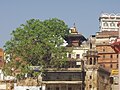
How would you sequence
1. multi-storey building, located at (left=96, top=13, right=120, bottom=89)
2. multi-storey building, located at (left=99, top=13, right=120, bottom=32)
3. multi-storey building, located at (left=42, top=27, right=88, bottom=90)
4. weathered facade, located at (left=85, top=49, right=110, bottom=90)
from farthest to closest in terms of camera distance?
1. multi-storey building, located at (left=99, top=13, right=120, bottom=32)
2. multi-storey building, located at (left=96, top=13, right=120, bottom=89)
3. multi-storey building, located at (left=42, top=27, right=88, bottom=90)
4. weathered facade, located at (left=85, top=49, right=110, bottom=90)

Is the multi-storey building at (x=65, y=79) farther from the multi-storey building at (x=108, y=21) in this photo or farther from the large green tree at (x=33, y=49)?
the multi-storey building at (x=108, y=21)

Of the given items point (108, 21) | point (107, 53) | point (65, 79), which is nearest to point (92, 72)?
point (65, 79)

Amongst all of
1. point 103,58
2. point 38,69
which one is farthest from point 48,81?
point 103,58

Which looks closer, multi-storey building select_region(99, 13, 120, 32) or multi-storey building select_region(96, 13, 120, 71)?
multi-storey building select_region(96, 13, 120, 71)

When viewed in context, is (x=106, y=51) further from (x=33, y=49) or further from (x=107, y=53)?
(x=33, y=49)

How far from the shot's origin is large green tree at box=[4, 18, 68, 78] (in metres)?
75.5

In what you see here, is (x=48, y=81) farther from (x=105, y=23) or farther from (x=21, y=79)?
(x=105, y=23)

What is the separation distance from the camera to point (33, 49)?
2950 inches

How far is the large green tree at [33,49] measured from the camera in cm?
7550

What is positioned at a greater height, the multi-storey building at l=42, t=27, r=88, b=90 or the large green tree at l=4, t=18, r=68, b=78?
the large green tree at l=4, t=18, r=68, b=78

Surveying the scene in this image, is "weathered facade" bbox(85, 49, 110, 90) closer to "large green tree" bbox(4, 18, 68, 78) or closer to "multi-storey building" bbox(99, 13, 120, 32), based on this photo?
"large green tree" bbox(4, 18, 68, 78)

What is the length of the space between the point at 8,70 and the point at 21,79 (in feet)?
8.34

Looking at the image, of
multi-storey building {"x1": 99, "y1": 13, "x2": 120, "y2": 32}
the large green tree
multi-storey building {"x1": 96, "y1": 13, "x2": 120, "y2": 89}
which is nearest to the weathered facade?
the large green tree

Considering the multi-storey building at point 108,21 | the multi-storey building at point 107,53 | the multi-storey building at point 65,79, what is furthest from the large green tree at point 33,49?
the multi-storey building at point 108,21
